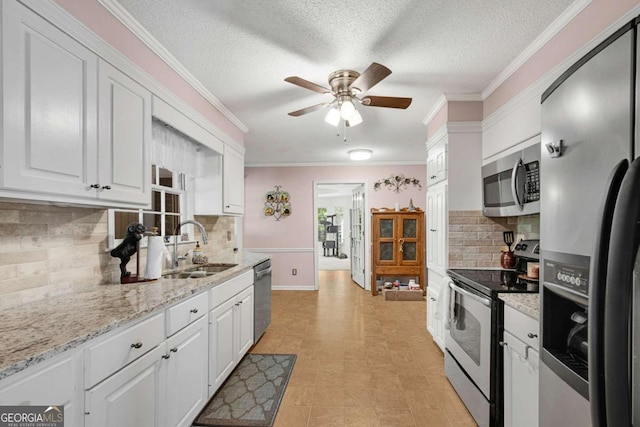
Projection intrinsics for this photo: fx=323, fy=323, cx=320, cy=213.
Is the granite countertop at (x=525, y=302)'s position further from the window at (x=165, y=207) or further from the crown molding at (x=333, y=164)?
the crown molding at (x=333, y=164)

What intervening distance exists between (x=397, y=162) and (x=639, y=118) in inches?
219

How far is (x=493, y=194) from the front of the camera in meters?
2.69

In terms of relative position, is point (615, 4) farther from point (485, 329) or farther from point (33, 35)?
point (33, 35)

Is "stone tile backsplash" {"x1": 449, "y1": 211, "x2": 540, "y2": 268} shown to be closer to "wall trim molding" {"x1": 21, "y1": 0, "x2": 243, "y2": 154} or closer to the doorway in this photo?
"wall trim molding" {"x1": 21, "y1": 0, "x2": 243, "y2": 154}

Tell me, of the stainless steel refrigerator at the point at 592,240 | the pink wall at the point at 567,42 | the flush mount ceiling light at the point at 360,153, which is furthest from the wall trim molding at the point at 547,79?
the flush mount ceiling light at the point at 360,153

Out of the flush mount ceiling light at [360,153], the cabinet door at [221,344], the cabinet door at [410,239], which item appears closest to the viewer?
the cabinet door at [221,344]

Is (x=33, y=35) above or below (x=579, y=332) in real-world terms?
above

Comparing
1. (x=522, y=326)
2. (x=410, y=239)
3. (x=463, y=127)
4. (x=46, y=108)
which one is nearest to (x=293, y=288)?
(x=410, y=239)

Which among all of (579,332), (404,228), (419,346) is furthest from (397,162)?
(579,332)

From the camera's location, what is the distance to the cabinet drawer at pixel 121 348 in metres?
1.15

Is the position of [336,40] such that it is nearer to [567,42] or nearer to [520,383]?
[567,42]

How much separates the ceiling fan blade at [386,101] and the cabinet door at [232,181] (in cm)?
162

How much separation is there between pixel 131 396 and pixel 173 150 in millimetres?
1874

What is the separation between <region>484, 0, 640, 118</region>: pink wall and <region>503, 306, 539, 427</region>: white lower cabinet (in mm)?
1493
